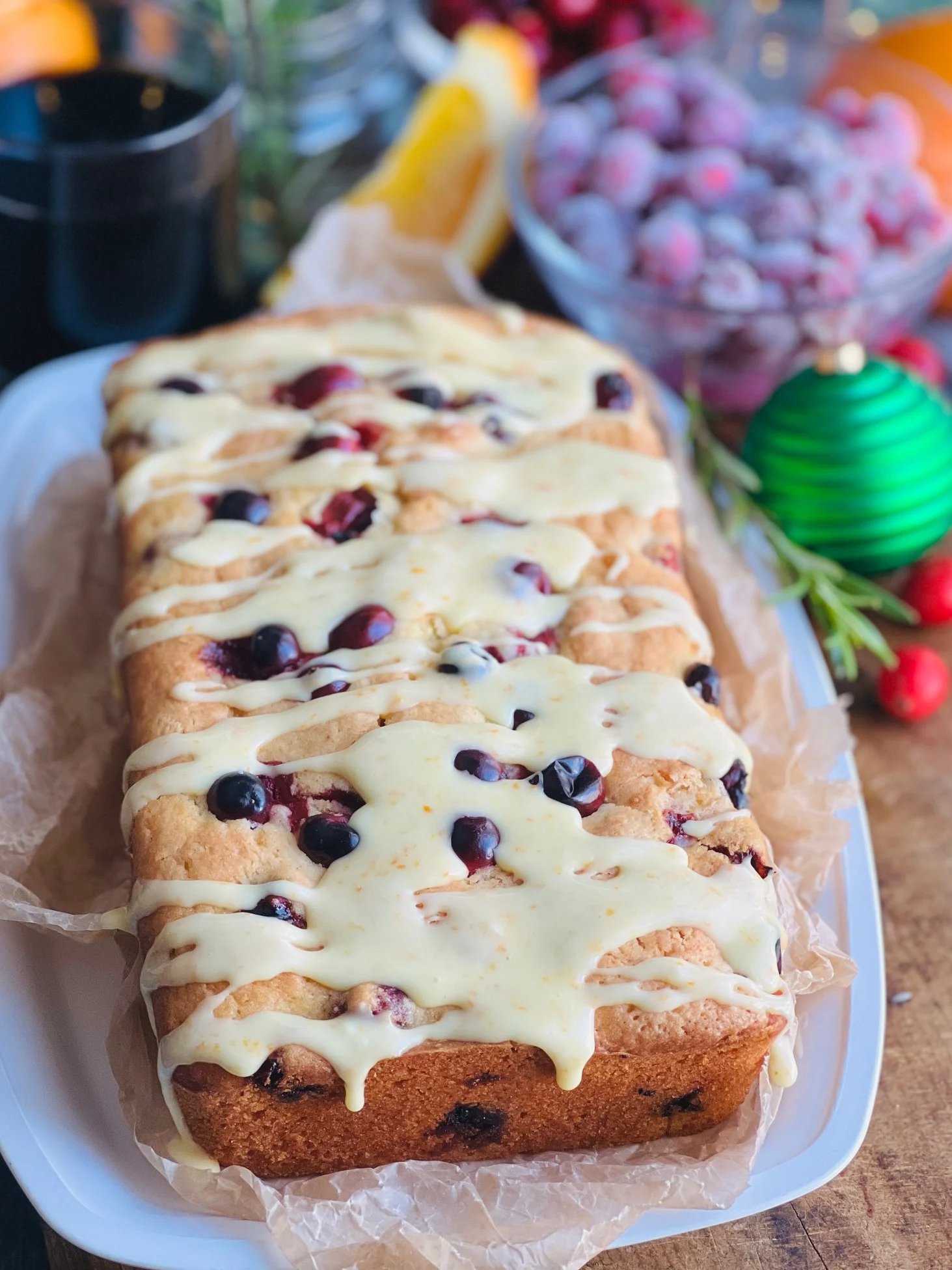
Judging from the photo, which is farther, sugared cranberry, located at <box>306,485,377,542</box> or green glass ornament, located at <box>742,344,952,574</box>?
green glass ornament, located at <box>742,344,952,574</box>

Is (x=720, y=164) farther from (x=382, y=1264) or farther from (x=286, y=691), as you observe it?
(x=382, y=1264)

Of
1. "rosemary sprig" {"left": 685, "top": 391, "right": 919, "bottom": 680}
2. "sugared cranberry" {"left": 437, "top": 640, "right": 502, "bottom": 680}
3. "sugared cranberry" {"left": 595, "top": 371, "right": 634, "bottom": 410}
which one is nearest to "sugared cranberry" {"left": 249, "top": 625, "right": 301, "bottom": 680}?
"sugared cranberry" {"left": 437, "top": 640, "right": 502, "bottom": 680}

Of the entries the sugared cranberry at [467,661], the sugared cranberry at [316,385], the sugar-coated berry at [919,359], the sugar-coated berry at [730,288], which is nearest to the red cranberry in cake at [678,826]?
the sugared cranberry at [467,661]

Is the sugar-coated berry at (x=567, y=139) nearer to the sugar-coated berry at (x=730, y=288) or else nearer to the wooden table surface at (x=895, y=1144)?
the sugar-coated berry at (x=730, y=288)

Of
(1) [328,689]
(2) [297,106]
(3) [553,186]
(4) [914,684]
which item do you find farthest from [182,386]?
(2) [297,106]

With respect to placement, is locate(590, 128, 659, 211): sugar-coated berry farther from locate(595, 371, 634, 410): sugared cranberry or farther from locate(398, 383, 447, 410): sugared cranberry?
locate(398, 383, 447, 410): sugared cranberry

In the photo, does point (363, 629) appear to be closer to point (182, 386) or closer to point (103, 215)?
point (182, 386)
